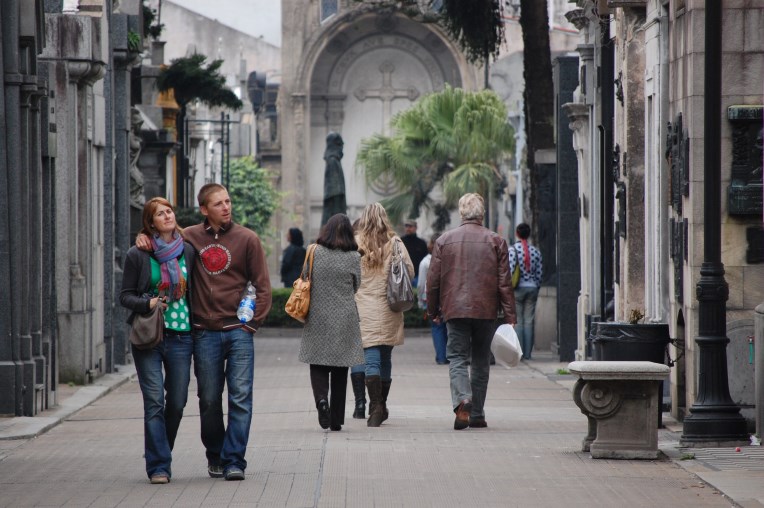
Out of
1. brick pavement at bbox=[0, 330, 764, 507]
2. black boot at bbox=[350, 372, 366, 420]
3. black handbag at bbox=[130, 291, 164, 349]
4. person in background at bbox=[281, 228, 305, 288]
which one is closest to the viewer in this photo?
brick pavement at bbox=[0, 330, 764, 507]

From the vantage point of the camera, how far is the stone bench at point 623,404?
1070 cm

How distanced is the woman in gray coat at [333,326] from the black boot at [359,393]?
948mm

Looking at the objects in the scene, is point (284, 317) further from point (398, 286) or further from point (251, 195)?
point (251, 195)

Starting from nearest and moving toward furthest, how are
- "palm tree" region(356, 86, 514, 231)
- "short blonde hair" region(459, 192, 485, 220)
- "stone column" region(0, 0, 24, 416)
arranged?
"short blonde hair" region(459, 192, 485, 220) → "stone column" region(0, 0, 24, 416) → "palm tree" region(356, 86, 514, 231)

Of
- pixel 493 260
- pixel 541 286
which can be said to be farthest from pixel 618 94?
pixel 541 286

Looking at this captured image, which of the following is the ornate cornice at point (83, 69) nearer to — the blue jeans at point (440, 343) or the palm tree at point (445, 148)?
the blue jeans at point (440, 343)

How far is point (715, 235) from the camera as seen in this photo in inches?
445

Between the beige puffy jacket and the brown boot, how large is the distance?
0.39 meters

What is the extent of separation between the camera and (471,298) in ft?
42.4

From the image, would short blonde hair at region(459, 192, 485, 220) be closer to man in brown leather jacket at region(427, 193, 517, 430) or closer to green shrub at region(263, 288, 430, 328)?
man in brown leather jacket at region(427, 193, 517, 430)

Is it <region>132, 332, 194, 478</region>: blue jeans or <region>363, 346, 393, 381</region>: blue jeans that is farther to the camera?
<region>363, 346, 393, 381</region>: blue jeans

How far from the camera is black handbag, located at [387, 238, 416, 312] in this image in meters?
13.5

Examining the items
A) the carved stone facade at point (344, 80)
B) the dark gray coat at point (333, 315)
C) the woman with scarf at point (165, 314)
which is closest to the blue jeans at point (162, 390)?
the woman with scarf at point (165, 314)

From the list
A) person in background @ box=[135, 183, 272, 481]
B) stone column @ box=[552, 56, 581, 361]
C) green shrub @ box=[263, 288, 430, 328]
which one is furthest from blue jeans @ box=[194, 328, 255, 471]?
green shrub @ box=[263, 288, 430, 328]
